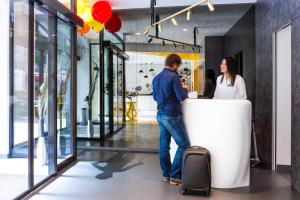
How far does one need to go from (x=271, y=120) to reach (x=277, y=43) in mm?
1151

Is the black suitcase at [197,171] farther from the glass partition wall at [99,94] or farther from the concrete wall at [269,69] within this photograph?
the glass partition wall at [99,94]

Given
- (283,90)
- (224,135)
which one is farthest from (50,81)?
(283,90)

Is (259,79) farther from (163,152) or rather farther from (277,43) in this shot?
(163,152)

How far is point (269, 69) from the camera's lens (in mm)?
4547

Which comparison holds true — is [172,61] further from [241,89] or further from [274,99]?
[274,99]

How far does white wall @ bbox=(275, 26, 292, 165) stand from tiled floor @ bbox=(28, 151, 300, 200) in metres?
0.56

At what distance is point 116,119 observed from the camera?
733 cm

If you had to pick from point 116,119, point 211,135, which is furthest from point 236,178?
point 116,119

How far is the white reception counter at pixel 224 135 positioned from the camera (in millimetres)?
3453

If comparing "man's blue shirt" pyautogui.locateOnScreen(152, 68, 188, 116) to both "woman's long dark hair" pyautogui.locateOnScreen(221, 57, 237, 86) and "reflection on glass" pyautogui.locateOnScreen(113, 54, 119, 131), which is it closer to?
"woman's long dark hair" pyautogui.locateOnScreen(221, 57, 237, 86)

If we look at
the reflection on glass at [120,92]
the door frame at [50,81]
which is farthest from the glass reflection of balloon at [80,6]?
the reflection on glass at [120,92]

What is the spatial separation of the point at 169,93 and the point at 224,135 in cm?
81

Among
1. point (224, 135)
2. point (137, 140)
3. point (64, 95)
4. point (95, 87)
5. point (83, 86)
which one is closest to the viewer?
point (224, 135)

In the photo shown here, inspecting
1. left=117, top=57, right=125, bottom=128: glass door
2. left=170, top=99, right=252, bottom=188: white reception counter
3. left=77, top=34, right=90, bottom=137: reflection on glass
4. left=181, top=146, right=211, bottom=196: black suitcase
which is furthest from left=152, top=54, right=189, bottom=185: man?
left=77, top=34, right=90, bottom=137: reflection on glass
